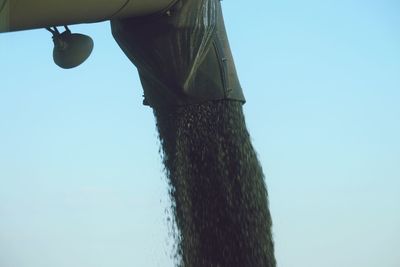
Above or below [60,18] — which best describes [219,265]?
below

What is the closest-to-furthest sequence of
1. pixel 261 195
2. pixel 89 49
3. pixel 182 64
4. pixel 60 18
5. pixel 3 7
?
pixel 3 7
pixel 60 18
pixel 89 49
pixel 182 64
pixel 261 195

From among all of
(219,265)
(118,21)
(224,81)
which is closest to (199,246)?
(219,265)

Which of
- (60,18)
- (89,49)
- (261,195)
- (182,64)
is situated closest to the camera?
(60,18)

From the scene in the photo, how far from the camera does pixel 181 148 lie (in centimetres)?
673

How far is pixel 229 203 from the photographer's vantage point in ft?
21.7

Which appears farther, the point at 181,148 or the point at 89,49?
the point at 181,148

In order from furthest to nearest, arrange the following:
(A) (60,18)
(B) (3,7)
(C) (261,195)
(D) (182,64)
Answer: (C) (261,195) < (D) (182,64) < (A) (60,18) < (B) (3,7)

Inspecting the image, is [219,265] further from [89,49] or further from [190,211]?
[89,49]

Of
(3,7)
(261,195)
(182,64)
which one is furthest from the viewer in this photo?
(261,195)

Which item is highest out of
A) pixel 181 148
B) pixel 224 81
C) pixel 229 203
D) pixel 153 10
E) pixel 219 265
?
pixel 153 10

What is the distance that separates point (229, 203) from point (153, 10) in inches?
58.8

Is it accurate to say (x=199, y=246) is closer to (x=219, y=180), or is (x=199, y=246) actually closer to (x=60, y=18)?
(x=219, y=180)

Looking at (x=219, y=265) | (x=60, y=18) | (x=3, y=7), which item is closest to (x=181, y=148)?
(x=219, y=265)

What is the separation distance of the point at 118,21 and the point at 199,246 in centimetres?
168
